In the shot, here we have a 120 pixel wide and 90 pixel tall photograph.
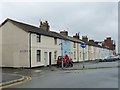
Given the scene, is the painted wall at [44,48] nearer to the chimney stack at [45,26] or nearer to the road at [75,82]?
the chimney stack at [45,26]

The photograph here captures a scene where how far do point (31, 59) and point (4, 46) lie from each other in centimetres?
500

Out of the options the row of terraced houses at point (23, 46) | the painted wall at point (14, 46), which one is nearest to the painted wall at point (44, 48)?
the row of terraced houses at point (23, 46)

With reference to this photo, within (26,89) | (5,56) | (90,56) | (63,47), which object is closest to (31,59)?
(5,56)

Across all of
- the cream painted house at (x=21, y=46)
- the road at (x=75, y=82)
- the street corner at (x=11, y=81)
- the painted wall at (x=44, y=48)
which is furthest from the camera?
the painted wall at (x=44, y=48)

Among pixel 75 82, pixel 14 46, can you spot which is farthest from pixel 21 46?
pixel 75 82

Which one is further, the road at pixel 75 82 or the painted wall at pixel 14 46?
the painted wall at pixel 14 46

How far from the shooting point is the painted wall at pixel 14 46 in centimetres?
3381

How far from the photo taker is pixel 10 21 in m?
35.5

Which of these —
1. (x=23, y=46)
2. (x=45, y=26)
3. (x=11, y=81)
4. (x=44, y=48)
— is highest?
(x=45, y=26)

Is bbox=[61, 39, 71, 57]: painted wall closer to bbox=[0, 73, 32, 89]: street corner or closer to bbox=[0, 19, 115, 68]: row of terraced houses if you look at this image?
bbox=[0, 19, 115, 68]: row of terraced houses

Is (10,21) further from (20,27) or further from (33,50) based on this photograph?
(33,50)

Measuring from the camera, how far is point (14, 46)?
34.8 m

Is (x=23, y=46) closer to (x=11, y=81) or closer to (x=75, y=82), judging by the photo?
(x=11, y=81)

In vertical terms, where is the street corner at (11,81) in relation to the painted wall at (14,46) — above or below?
below
